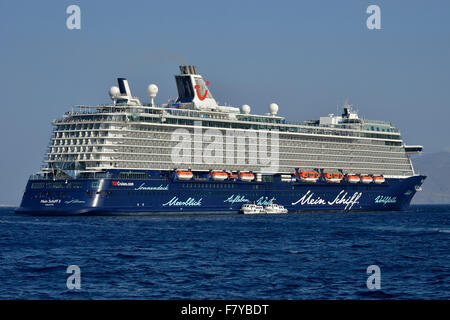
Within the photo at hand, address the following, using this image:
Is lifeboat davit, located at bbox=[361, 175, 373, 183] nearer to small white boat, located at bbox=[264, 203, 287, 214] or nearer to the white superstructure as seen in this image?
the white superstructure

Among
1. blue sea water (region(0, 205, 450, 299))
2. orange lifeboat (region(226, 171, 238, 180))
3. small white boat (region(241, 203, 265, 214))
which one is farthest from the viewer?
orange lifeboat (region(226, 171, 238, 180))

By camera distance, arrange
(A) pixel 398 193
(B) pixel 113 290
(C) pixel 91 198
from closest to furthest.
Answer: (B) pixel 113 290
(C) pixel 91 198
(A) pixel 398 193

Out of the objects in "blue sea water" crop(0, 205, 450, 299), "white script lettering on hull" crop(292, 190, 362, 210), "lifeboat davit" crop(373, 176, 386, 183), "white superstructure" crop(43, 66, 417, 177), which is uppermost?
"white superstructure" crop(43, 66, 417, 177)

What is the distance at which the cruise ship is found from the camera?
92.0m

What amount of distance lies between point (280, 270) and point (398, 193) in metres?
91.3

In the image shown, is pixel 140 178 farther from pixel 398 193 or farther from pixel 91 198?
pixel 398 193

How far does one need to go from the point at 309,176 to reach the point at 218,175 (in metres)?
19.7

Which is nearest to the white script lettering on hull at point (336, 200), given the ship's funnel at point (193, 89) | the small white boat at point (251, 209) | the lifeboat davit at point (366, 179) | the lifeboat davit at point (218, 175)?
the lifeboat davit at point (366, 179)

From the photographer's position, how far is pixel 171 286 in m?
34.5

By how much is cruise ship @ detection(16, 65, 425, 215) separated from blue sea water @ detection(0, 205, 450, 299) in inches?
775

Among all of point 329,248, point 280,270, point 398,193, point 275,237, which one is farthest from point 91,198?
point 398,193

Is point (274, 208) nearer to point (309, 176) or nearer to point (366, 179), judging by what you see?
point (309, 176)

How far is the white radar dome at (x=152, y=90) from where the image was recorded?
10218 centimetres

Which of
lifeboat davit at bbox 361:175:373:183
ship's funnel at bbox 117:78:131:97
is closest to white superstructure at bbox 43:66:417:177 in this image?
ship's funnel at bbox 117:78:131:97
